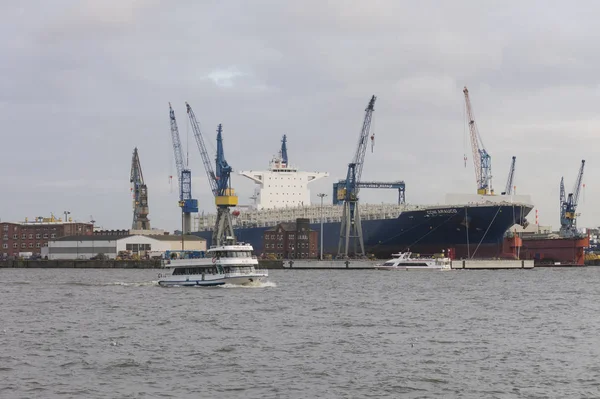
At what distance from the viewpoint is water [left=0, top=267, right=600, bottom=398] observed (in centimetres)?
3048

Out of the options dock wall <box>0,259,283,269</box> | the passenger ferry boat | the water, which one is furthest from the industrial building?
the water

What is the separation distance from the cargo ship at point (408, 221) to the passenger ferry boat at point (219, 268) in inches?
2439

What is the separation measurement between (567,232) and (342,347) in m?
136

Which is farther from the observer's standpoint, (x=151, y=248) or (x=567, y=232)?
(x=567, y=232)

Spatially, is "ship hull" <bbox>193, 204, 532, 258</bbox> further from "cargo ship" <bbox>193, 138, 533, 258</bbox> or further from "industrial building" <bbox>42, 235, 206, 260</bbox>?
"industrial building" <bbox>42, 235, 206, 260</bbox>

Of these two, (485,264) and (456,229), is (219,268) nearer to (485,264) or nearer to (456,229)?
(485,264)

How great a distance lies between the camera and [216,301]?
6103 centimetres

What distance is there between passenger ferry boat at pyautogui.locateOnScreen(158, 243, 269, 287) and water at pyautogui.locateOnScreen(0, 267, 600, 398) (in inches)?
207

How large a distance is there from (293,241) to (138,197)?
4588cm

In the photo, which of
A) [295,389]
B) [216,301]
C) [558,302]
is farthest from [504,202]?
[295,389]

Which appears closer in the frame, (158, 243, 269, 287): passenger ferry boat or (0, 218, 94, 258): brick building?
A: (158, 243, 269, 287): passenger ferry boat

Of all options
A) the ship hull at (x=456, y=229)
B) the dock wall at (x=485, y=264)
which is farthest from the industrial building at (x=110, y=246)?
the dock wall at (x=485, y=264)

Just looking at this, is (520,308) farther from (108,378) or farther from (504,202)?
(504,202)

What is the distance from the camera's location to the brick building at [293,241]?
160375 mm
